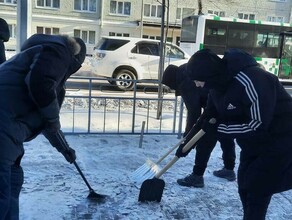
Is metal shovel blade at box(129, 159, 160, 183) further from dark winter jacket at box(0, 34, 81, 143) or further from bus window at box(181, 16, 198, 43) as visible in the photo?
bus window at box(181, 16, 198, 43)

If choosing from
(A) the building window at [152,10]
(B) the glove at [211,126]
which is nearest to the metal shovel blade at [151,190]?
(B) the glove at [211,126]

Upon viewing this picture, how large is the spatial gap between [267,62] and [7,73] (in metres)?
13.9

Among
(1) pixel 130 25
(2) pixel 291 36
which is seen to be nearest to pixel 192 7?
(1) pixel 130 25

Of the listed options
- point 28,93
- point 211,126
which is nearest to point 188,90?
point 211,126

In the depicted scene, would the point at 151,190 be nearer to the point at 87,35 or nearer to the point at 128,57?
the point at 128,57

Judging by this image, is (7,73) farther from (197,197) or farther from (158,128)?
(158,128)

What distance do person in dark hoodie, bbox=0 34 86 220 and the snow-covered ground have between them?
3.22ft

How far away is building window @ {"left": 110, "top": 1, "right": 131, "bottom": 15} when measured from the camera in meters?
27.2

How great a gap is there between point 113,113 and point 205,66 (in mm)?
4880

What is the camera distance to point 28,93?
Answer: 7.16 feet

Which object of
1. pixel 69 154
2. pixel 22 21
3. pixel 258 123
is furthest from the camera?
pixel 22 21

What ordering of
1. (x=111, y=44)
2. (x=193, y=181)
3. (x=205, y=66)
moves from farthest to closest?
1. (x=111, y=44)
2. (x=193, y=181)
3. (x=205, y=66)

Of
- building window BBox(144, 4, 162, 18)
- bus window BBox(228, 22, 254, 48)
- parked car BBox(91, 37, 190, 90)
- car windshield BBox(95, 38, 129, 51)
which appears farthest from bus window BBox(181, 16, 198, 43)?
building window BBox(144, 4, 162, 18)

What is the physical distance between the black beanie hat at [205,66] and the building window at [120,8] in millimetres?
25703
